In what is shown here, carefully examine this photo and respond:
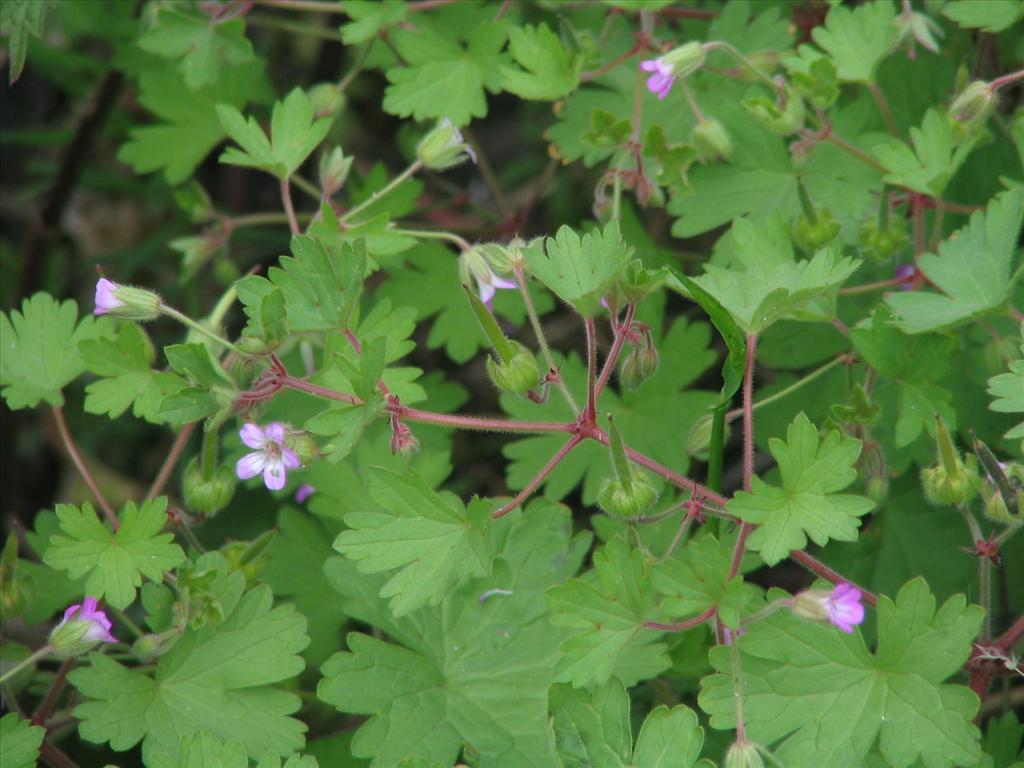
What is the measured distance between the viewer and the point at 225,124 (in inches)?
84.8

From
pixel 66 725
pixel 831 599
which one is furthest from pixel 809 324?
pixel 66 725

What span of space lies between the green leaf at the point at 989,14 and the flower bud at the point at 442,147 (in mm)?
978

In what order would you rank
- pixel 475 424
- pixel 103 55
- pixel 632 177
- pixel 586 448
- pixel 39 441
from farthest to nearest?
1. pixel 103 55
2. pixel 39 441
3. pixel 586 448
4. pixel 632 177
5. pixel 475 424

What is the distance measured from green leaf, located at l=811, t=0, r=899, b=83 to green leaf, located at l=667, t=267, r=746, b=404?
669 millimetres

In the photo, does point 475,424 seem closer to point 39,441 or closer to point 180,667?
point 180,667

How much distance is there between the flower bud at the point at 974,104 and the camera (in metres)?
2.03

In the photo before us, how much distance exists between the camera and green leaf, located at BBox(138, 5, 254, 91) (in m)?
2.39

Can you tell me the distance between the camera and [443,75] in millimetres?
2371

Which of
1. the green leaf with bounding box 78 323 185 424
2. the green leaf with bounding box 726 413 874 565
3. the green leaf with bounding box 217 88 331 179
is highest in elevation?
the green leaf with bounding box 217 88 331 179

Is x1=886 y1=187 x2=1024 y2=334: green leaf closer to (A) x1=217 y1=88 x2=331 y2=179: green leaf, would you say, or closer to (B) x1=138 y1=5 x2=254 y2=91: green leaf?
(A) x1=217 y1=88 x2=331 y2=179: green leaf

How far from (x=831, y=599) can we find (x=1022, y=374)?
454mm

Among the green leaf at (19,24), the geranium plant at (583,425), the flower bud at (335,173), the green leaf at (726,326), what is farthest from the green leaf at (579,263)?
the green leaf at (19,24)

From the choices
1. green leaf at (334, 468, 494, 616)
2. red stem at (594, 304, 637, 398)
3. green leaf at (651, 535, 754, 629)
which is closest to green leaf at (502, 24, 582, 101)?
red stem at (594, 304, 637, 398)

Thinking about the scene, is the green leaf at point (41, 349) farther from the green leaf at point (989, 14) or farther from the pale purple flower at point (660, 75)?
the green leaf at point (989, 14)
